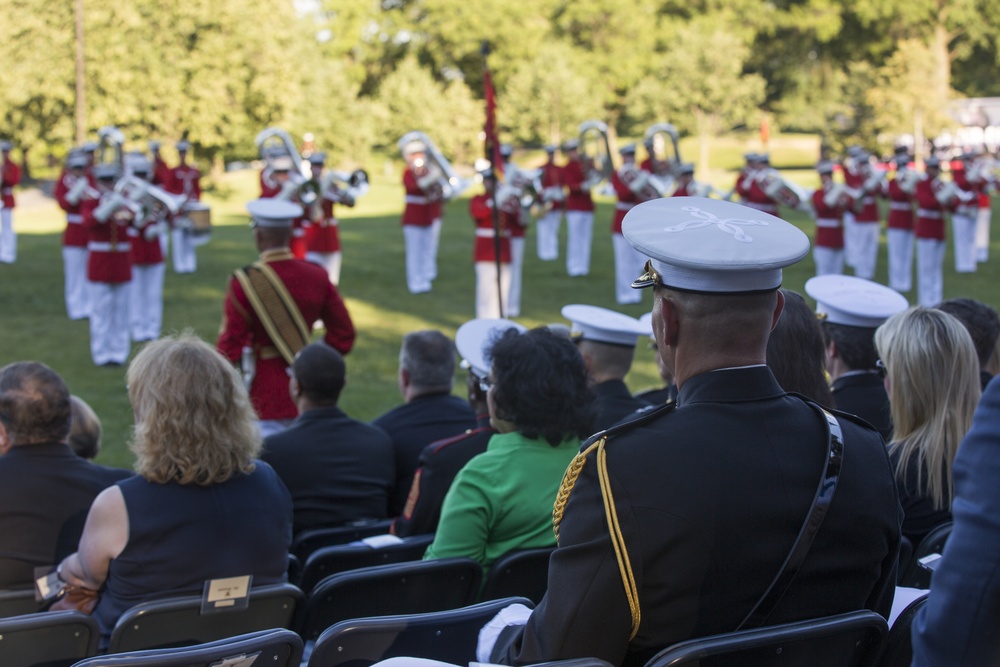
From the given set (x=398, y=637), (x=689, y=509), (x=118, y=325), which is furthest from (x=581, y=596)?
(x=118, y=325)

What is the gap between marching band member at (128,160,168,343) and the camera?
39.2 feet

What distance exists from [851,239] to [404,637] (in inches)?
663

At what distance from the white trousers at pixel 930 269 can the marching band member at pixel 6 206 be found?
13445mm

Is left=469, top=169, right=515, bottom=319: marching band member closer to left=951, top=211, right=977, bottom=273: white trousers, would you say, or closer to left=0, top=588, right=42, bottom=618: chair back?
left=951, top=211, right=977, bottom=273: white trousers

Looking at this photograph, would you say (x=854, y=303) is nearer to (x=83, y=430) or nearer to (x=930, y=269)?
(x=83, y=430)

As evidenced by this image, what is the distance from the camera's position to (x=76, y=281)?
1285cm

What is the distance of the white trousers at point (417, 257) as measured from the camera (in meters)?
15.4

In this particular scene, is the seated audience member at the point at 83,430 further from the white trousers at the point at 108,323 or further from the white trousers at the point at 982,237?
the white trousers at the point at 982,237

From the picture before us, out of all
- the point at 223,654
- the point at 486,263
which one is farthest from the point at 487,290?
the point at 223,654

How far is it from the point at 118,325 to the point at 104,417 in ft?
7.99

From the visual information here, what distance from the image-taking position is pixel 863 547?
205cm

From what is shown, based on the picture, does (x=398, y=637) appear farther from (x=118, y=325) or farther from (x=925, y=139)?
(x=925, y=139)

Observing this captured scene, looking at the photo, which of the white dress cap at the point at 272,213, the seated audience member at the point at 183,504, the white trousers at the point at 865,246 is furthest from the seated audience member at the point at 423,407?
the white trousers at the point at 865,246

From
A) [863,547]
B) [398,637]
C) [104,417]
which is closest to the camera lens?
[863,547]
